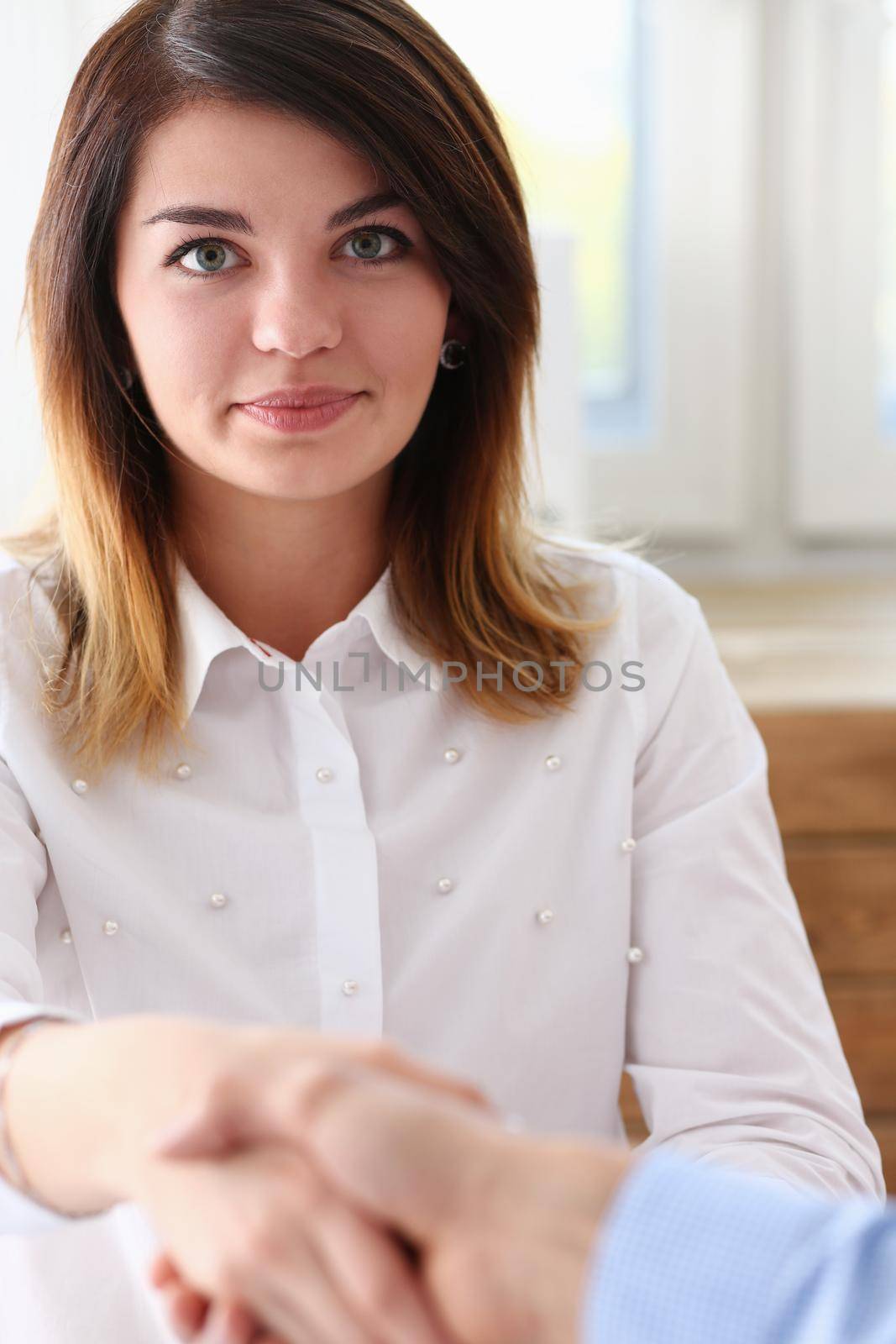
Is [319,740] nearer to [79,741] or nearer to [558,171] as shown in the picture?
[79,741]

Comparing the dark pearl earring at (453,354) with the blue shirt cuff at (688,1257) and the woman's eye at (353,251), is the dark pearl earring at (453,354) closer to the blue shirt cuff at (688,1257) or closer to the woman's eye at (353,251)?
the woman's eye at (353,251)

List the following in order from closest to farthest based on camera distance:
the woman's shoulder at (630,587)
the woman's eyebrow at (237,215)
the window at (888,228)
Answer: the woman's eyebrow at (237,215) → the woman's shoulder at (630,587) → the window at (888,228)

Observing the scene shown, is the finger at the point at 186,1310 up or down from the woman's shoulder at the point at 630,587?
down

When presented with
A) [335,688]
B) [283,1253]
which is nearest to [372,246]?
[335,688]

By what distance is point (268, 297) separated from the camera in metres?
0.92

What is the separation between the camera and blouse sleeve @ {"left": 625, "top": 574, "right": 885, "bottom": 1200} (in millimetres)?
958

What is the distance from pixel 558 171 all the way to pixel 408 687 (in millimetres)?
1173

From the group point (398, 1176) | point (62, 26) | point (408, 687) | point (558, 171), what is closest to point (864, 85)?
point (558, 171)

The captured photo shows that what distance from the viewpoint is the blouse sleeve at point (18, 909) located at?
Result: 72cm

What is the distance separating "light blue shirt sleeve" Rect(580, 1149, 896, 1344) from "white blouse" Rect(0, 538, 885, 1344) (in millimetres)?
434

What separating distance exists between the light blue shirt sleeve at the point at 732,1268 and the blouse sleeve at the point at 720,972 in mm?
430

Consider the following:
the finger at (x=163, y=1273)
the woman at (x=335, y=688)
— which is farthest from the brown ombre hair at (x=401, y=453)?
the finger at (x=163, y=1273)

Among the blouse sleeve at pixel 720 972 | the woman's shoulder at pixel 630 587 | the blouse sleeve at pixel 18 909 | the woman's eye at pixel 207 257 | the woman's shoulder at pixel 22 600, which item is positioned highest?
the woman's eye at pixel 207 257

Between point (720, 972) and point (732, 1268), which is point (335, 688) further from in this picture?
point (732, 1268)
